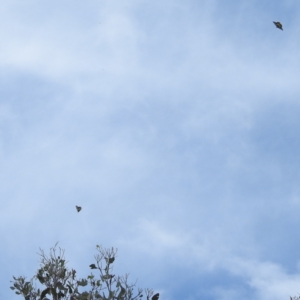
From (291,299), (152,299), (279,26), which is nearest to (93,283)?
(152,299)

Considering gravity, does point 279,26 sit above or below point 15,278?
above

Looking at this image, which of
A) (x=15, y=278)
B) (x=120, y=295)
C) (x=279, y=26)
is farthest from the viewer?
(x=279, y=26)

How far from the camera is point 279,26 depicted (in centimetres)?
2181

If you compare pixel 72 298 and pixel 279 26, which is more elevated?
pixel 279 26

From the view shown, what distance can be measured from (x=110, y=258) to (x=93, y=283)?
133 centimetres

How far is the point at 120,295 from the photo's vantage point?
17453 millimetres

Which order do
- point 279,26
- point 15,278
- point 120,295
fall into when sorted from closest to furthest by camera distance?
point 120,295, point 15,278, point 279,26

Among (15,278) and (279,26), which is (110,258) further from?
(279,26)

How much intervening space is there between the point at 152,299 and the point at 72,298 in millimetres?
2621

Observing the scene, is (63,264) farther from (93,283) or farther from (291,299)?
(291,299)

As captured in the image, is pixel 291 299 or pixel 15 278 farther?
pixel 291 299

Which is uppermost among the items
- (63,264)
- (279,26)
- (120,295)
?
(279,26)

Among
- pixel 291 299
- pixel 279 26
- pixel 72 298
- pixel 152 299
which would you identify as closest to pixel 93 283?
pixel 72 298

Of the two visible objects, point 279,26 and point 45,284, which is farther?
point 279,26
